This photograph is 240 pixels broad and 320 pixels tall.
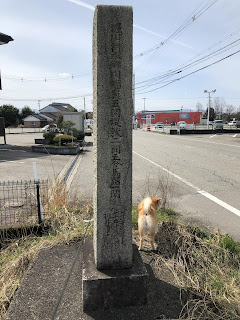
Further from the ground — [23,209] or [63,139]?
[63,139]

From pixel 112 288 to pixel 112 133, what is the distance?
1.41m

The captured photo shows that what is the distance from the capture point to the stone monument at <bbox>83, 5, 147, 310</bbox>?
210 cm

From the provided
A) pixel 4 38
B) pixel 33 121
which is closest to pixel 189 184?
pixel 4 38

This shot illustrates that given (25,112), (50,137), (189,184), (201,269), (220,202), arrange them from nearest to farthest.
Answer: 1. (201,269)
2. (220,202)
3. (189,184)
4. (50,137)
5. (25,112)

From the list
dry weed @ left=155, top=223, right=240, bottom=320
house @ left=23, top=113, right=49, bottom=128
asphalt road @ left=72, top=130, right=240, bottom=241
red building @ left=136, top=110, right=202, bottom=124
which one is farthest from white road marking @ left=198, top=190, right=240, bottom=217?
house @ left=23, top=113, right=49, bottom=128

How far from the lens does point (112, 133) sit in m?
2.21

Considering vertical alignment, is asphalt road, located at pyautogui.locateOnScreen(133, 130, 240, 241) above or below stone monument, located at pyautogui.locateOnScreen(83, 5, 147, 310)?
below

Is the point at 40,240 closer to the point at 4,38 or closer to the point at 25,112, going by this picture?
the point at 4,38

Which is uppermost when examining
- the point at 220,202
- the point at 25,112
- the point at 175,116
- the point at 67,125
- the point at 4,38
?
the point at 4,38

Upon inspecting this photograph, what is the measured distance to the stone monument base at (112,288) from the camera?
2217 millimetres

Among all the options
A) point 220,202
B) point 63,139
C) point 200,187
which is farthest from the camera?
point 63,139

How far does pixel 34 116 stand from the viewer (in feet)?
196

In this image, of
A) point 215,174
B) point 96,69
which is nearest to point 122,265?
point 96,69

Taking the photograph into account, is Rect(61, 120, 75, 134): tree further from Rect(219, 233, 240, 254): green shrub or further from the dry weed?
Rect(219, 233, 240, 254): green shrub
